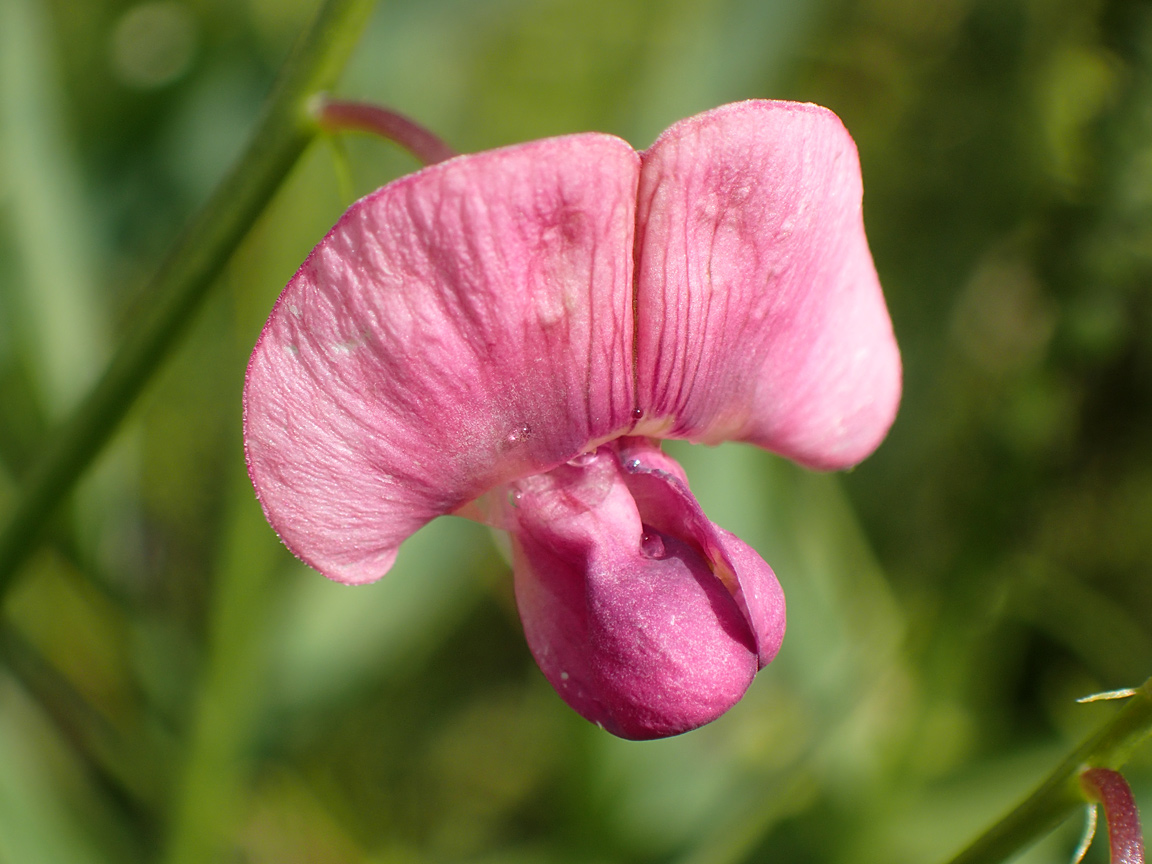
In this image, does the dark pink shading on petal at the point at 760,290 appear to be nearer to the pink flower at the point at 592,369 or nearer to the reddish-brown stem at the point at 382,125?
the pink flower at the point at 592,369

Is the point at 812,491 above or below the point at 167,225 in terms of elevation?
above

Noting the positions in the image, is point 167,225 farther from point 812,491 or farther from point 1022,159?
point 1022,159

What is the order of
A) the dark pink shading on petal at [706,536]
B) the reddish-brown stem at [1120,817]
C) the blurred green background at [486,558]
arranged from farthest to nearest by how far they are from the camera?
1. the blurred green background at [486,558]
2. the dark pink shading on petal at [706,536]
3. the reddish-brown stem at [1120,817]

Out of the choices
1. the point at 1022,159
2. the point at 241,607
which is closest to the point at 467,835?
the point at 241,607

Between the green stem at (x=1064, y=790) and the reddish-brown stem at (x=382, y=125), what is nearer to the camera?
the green stem at (x=1064, y=790)

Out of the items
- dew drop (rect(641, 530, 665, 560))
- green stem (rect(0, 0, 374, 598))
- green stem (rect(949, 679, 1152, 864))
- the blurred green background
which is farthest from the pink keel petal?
the blurred green background

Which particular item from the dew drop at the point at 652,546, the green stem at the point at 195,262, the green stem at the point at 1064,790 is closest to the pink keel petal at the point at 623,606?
the dew drop at the point at 652,546
